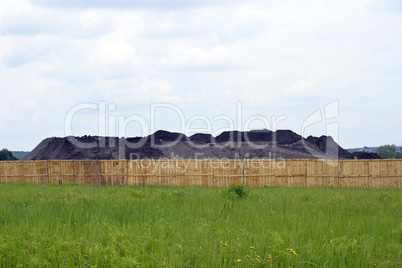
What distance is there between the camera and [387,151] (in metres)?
53.5

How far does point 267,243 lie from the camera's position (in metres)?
5.65

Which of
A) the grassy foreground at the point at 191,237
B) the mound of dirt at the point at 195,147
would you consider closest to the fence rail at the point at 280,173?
the grassy foreground at the point at 191,237

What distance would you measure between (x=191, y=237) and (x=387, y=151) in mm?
54105

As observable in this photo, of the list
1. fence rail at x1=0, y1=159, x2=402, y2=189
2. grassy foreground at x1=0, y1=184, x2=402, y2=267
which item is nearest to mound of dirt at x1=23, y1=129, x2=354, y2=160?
fence rail at x1=0, y1=159, x2=402, y2=189

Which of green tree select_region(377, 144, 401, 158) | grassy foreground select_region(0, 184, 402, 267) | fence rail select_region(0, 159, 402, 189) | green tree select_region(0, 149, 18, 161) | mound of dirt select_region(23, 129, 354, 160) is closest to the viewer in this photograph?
grassy foreground select_region(0, 184, 402, 267)

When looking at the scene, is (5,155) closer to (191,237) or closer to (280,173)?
(280,173)

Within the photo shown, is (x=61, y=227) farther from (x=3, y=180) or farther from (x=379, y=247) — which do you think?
(x=3, y=180)

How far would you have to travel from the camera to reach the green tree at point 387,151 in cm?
5240

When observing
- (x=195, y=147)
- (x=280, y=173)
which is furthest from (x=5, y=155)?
(x=280, y=173)

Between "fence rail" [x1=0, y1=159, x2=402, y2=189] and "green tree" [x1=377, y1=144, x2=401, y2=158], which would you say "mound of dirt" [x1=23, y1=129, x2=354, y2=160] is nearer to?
"fence rail" [x1=0, y1=159, x2=402, y2=189]

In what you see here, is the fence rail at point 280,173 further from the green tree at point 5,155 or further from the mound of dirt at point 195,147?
the green tree at point 5,155

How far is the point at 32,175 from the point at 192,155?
1414 centimetres

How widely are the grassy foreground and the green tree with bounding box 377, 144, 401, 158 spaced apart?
4870 centimetres

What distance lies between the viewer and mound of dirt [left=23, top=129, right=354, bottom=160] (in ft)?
109
